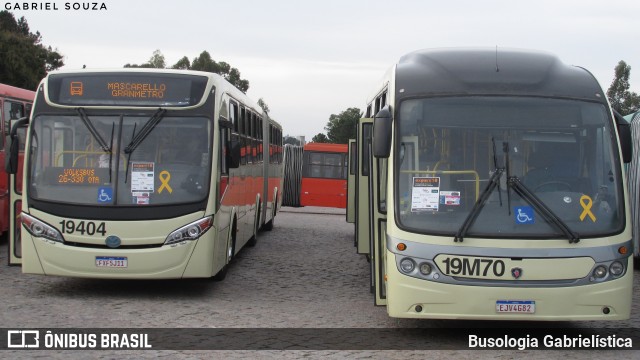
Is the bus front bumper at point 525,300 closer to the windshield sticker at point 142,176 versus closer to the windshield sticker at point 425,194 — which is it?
the windshield sticker at point 425,194

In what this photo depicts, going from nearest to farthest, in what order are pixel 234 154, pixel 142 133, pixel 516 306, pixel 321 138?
pixel 516 306
pixel 142 133
pixel 234 154
pixel 321 138

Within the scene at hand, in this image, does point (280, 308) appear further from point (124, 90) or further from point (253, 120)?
point (253, 120)

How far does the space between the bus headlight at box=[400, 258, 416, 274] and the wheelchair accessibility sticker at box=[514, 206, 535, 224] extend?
115 centimetres

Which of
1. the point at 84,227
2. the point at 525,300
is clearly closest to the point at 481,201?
the point at 525,300

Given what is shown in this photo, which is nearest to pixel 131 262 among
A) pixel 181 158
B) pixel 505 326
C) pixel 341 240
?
pixel 181 158

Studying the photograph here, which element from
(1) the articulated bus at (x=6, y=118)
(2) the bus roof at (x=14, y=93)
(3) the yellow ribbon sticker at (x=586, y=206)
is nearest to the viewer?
A: (3) the yellow ribbon sticker at (x=586, y=206)

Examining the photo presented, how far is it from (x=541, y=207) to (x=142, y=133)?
531 cm

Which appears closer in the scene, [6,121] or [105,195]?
[105,195]

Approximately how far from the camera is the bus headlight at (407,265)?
9.10 m

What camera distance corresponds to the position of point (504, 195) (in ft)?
30.2

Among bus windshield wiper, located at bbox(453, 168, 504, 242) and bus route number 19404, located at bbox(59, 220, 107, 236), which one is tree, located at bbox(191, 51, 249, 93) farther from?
bus windshield wiper, located at bbox(453, 168, 504, 242)

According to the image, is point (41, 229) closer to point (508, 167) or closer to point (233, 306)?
point (233, 306)

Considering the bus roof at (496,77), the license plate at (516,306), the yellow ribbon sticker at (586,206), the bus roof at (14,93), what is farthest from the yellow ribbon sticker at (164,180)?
the bus roof at (14,93)

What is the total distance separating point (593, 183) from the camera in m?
9.39
